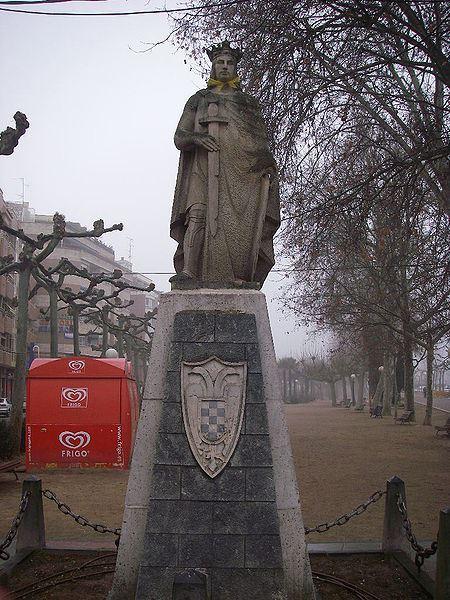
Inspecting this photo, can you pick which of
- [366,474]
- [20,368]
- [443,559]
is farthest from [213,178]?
[20,368]

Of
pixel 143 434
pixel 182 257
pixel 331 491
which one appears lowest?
pixel 331 491

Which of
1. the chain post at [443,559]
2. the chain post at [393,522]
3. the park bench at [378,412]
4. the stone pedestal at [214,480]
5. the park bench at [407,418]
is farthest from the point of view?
the park bench at [378,412]

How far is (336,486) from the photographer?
1209 cm

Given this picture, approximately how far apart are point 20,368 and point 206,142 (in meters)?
14.0

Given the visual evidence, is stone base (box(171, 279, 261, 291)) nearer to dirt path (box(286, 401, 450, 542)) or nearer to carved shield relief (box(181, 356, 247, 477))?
carved shield relief (box(181, 356, 247, 477))

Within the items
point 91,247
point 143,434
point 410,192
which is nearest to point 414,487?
point 410,192

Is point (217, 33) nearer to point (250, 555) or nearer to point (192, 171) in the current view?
point (192, 171)

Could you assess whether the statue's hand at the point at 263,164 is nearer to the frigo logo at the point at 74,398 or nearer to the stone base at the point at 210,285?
the stone base at the point at 210,285

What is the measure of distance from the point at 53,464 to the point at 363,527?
7.58m

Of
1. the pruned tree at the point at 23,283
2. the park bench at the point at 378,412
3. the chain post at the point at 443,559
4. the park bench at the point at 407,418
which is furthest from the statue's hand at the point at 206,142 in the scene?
the park bench at the point at 378,412

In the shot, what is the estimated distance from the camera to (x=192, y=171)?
5.67 m

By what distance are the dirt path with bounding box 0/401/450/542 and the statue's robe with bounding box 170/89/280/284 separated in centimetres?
414

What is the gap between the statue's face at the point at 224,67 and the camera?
5773mm

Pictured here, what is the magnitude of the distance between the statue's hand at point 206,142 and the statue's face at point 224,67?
63 cm
